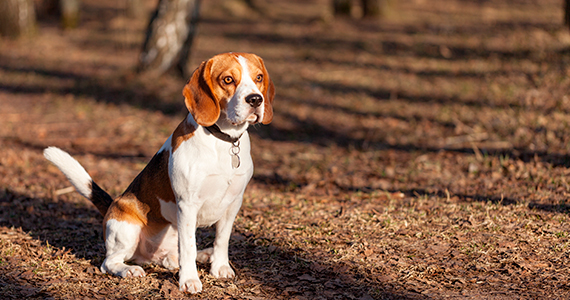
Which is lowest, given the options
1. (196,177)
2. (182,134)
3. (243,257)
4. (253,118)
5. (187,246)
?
(243,257)

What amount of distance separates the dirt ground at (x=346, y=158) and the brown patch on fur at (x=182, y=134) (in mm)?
1073

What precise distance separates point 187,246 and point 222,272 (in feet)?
1.61

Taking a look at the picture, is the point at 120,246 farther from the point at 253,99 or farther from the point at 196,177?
the point at 253,99

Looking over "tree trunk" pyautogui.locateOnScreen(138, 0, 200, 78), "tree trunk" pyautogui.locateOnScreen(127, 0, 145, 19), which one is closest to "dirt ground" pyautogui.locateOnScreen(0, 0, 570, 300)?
"tree trunk" pyautogui.locateOnScreen(138, 0, 200, 78)

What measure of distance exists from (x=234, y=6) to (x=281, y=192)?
1511cm

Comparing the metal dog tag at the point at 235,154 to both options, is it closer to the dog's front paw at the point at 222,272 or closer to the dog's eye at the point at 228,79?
the dog's eye at the point at 228,79

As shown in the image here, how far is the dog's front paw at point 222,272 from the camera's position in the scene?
420cm

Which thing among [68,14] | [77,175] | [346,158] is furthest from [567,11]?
[68,14]

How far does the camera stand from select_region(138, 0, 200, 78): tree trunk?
34.6 feet

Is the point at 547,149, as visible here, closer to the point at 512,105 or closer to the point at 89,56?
the point at 512,105

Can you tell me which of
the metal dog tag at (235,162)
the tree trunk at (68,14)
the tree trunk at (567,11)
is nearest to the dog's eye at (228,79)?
the metal dog tag at (235,162)

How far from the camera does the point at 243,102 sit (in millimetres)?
3611

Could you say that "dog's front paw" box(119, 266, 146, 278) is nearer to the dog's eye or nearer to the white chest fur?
the white chest fur

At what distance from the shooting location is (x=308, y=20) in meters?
17.9
